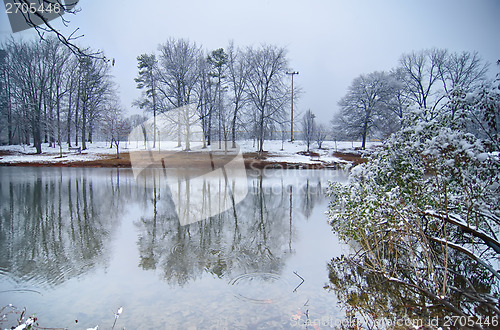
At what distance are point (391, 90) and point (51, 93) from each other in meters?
40.7

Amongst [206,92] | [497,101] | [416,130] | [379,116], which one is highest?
[206,92]

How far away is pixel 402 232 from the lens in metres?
5.87

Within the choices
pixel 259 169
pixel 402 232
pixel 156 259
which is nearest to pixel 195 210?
pixel 156 259

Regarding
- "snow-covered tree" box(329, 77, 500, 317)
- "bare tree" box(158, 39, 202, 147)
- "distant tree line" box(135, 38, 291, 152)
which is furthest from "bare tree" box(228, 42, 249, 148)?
"snow-covered tree" box(329, 77, 500, 317)

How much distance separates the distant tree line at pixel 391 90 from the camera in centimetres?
3431

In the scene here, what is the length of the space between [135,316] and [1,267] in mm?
3730

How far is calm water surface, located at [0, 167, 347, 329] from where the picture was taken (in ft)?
16.3

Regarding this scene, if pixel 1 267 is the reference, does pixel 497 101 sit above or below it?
above

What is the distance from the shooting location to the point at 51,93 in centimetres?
3722

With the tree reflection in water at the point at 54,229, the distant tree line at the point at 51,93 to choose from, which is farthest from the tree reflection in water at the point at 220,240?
the distant tree line at the point at 51,93

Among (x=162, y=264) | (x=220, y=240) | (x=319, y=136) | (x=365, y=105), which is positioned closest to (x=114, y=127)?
(x=319, y=136)

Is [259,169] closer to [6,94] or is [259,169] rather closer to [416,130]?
[416,130]

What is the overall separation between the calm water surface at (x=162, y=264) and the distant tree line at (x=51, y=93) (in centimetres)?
2547

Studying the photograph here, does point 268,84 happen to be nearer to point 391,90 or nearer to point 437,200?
point 391,90
